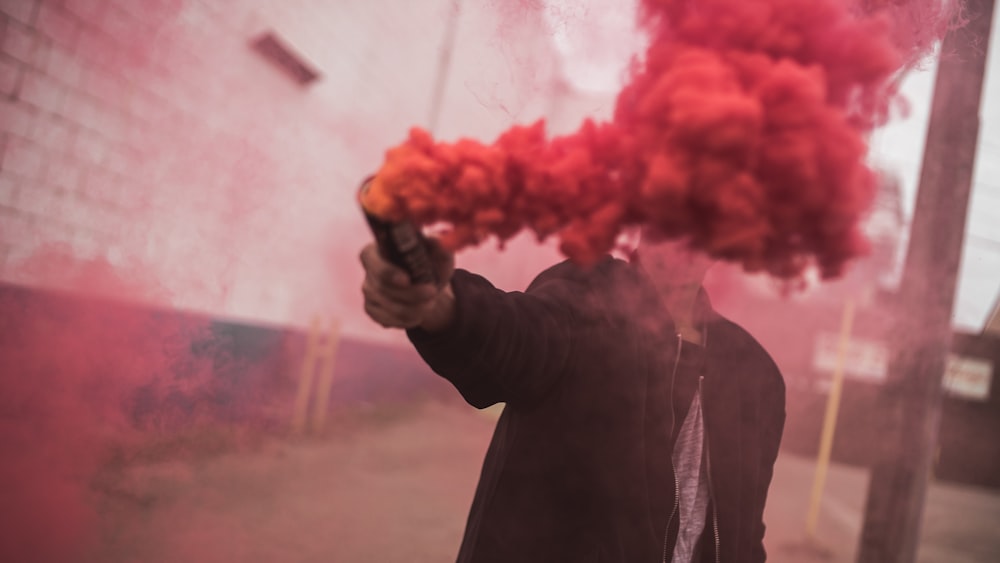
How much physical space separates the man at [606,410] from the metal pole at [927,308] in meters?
2.46

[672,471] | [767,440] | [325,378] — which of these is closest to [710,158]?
[672,471]

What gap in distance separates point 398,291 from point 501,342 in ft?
0.84

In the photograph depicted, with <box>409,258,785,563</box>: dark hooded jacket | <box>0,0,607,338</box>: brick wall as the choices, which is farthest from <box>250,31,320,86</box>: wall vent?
<box>409,258,785,563</box>: dark hooded jacket

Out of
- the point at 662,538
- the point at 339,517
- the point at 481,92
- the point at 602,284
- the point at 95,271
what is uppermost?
the point at 481,92

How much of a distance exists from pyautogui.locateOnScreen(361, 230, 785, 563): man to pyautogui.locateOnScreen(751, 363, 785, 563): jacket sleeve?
6cm

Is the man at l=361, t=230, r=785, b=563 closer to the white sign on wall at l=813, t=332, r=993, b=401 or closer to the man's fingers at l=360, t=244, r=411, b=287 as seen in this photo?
the man's fingers at l=360, t=244, r=411, b=287

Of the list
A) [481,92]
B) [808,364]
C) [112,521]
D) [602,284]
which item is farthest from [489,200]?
[808,364]

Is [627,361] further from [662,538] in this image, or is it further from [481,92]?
[481,92]

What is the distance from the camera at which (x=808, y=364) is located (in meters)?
10.8

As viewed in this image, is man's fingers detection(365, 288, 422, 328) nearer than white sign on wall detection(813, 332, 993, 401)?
Yes

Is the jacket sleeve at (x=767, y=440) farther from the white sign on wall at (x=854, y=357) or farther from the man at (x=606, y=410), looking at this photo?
the white sign on wall at (x=854, y=357)

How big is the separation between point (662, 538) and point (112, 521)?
10.4ft

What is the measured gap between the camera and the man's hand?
87 cm

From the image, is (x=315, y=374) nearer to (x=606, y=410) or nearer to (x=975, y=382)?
(x=606, y=410)
